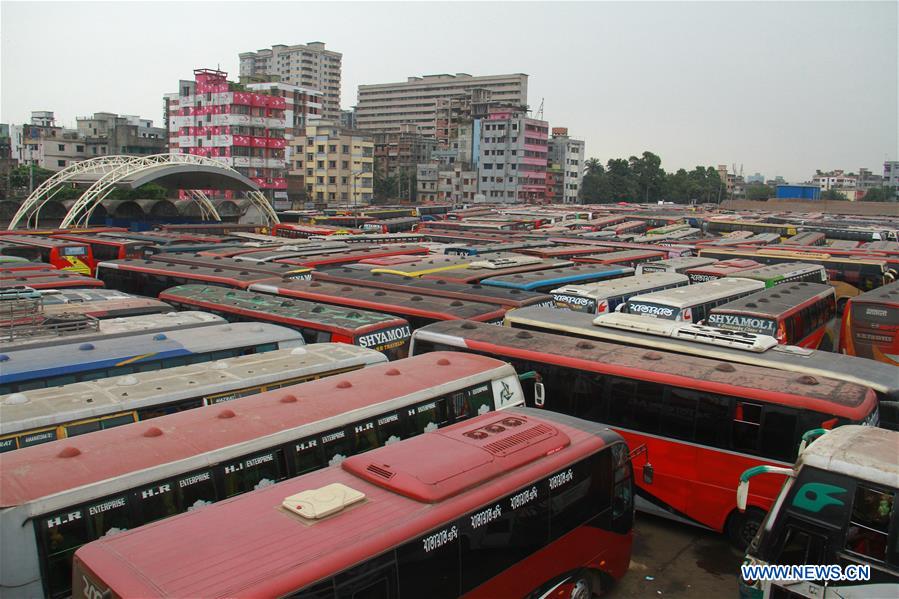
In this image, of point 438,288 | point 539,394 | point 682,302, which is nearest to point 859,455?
point 539,394


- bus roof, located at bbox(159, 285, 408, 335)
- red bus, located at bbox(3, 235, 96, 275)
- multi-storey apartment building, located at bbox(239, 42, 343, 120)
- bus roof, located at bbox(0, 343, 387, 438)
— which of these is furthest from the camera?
multi-storey apartment building, located at bbox(239, 42, 343, 120)

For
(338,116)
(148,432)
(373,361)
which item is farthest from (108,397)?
(338,116)

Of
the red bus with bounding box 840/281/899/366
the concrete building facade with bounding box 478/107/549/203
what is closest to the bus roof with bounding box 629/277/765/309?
the red bus with bounding box 840/281/899/366

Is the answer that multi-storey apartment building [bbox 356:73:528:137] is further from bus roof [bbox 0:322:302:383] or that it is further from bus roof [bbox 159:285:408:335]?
bus roof [bbox 0:322:302:383]

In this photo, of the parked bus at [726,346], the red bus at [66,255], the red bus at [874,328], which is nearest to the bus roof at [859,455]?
the parked bus at [726,346]

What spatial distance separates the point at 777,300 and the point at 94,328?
15239mm

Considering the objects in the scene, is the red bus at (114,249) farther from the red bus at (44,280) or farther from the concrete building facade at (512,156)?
the concrete building facade at (512,156)

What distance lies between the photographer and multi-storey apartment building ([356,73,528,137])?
15712 centimetres

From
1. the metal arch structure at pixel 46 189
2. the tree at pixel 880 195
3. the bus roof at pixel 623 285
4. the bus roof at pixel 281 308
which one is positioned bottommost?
the bus roof at pixel 281 308

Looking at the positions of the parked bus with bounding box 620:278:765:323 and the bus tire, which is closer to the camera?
the bus tire

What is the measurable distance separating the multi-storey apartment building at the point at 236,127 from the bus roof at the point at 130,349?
6416 centimetres

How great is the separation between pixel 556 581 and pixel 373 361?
16.9ft

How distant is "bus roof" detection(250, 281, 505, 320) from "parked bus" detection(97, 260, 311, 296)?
1.61m

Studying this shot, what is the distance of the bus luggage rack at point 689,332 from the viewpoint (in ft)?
36.6
